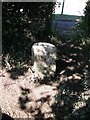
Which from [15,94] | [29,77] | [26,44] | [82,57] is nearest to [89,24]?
[82,57]

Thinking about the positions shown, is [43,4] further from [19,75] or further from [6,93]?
[6,93]

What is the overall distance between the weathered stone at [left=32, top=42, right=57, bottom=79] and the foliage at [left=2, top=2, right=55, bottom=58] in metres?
1.08

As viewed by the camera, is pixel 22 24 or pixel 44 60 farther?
pixel 22 24

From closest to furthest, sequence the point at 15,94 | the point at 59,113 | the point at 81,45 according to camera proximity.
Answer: the point at 59,113
the point at 15,94
the point at 81,45

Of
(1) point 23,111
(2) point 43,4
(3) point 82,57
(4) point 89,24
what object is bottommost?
(1) point 23,111

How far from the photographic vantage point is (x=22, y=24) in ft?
28.7

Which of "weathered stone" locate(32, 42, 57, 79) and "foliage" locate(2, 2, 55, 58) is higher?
"foliage" locate(2, 2, 55, 58)

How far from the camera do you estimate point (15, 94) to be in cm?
694

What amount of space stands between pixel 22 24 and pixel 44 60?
178cm

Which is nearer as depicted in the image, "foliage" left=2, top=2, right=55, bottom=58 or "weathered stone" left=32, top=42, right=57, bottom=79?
"weathered stone" left=32, top=42, right=57, bottom=79

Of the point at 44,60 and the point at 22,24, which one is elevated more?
the point at 22,24

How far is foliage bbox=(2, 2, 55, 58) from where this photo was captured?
8.52 metres

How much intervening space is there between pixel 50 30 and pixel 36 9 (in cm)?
135

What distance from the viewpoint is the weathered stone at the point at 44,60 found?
7.43 metres
